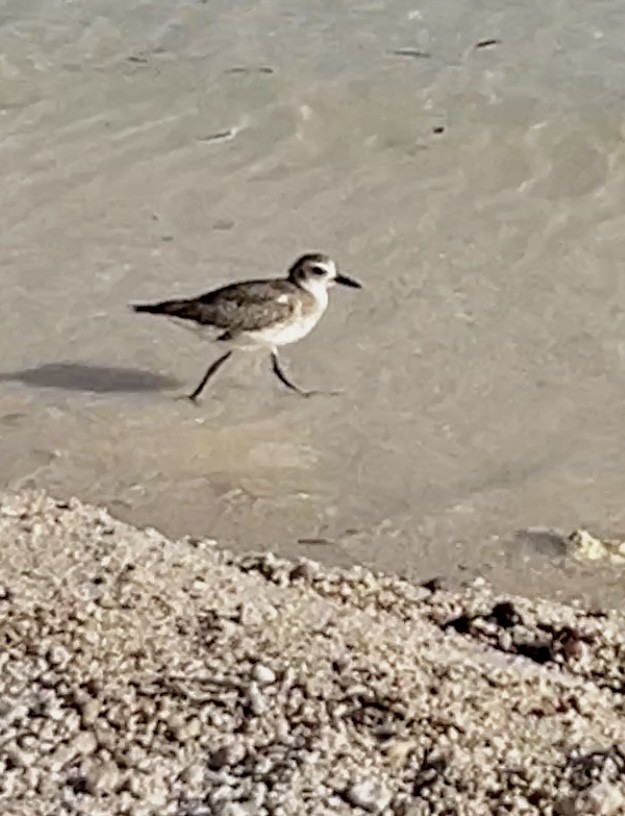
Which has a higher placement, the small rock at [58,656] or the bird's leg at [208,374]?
the small rock at [58,656]

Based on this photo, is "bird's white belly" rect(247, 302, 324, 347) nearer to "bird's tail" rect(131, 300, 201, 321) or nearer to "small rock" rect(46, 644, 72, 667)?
"bird's tail" rect(131, 300, 201, 321)

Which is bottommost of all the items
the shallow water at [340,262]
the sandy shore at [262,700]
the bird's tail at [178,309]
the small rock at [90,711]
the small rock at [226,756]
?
the shallow water at [340,262]

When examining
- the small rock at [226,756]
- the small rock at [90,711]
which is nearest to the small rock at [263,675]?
the small rock at [226,756]

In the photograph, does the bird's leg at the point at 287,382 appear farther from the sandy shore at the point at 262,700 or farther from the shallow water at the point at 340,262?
the sandy shore at the point at 262,700

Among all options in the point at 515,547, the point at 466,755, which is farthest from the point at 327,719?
Answer: the point at 515,547

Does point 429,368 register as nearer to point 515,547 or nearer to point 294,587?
point 515,547

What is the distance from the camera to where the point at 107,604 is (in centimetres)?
591

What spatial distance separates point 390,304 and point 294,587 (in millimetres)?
3752

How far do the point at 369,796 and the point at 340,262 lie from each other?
6.01 metres

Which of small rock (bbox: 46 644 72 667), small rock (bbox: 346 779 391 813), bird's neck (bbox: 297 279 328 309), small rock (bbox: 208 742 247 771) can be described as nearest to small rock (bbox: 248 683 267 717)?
small rock (bbox: 208 742 247 771)

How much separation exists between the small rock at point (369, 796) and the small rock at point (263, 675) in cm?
50

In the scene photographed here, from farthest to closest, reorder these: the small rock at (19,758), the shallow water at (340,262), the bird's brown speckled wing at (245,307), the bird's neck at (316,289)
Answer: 1. the bird's neck at (316,289)
2. the bird's brown speckled wing at (245,307)
3. the shallow water at (340,262)
4. the small rock at (19,758)

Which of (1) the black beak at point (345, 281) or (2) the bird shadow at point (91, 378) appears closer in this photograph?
(2) the bird shadow at point (91, 378)

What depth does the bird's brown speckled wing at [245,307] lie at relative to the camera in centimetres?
920
